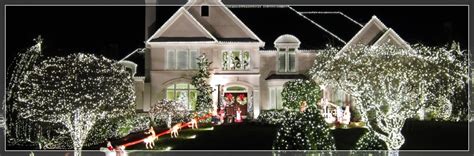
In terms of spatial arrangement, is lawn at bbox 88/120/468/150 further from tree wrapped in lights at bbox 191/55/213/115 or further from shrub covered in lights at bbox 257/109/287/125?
tree wrapped in lights at bbox 191/55/213/115

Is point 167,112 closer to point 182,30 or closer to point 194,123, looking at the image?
point 194,123

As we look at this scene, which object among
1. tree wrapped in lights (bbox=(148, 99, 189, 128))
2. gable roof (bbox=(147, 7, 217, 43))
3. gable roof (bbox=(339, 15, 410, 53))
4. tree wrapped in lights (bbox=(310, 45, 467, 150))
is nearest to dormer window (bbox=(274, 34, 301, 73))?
gable roof (bbox=(339, 15, 410, 53))

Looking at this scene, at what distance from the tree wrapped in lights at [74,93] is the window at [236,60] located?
19.6 feet

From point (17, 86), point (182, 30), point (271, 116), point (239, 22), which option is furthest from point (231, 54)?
point (17, 86)

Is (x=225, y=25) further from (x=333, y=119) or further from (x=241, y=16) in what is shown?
(x=333, y=119)

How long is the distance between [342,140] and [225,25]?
7.50 meters

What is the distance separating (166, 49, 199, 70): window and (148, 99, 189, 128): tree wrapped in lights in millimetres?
2602

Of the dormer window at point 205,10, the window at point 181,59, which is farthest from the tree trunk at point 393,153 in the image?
the dormer window at point 205,10

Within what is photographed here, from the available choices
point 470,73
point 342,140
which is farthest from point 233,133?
point 470,73

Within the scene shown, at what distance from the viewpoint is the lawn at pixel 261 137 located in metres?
25.9

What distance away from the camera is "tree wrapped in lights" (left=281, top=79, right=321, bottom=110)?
27827 millimetres

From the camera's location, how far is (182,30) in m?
30.4

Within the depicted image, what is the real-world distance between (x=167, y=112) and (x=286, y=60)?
18.9 ft

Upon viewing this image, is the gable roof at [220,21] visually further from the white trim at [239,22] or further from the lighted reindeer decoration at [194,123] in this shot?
the lighted reindeer decoration at [194,123]
